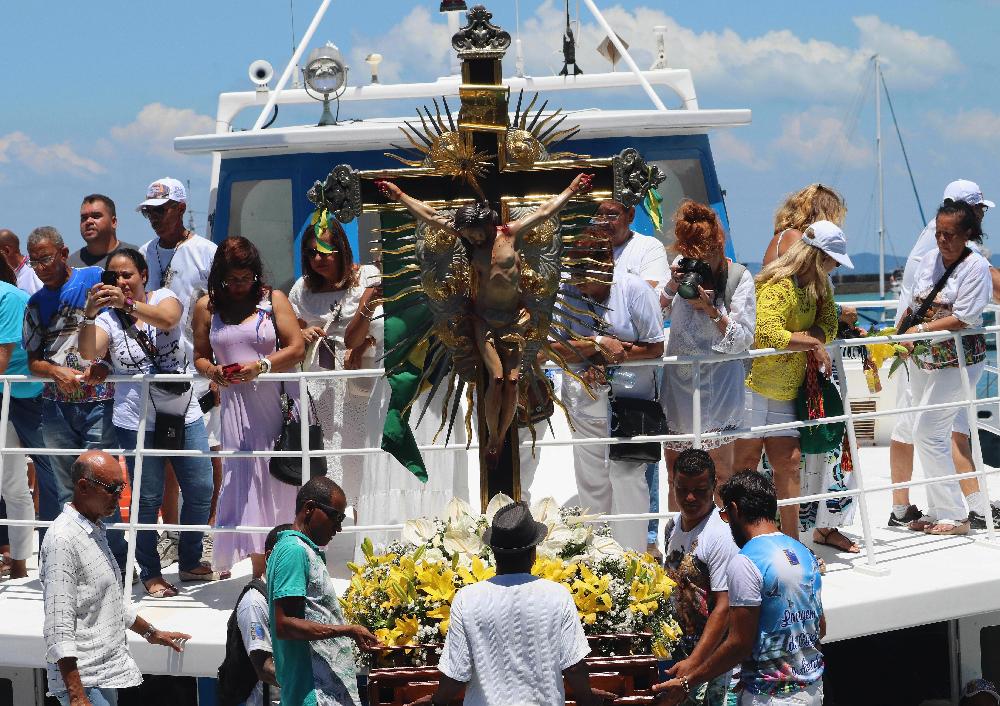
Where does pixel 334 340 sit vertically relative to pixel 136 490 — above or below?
above

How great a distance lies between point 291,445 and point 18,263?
292 centimetres

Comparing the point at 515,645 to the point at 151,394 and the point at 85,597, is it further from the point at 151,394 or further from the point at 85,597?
the point at 151,394

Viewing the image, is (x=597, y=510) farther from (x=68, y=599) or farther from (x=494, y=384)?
(x=68, y=599)

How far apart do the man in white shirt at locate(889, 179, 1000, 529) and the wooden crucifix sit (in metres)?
3.24

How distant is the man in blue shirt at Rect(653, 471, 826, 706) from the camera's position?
4.46 m

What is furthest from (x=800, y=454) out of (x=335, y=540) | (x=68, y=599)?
(x=68, y=599)

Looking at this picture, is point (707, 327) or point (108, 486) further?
point (707, 327)

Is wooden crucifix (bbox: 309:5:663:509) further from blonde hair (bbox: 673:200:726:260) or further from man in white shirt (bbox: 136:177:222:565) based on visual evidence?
man in white shirt (bbox: 136:177:222:565)

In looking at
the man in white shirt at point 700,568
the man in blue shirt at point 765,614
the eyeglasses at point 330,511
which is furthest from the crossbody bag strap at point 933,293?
the eyeglasses at point 330,511

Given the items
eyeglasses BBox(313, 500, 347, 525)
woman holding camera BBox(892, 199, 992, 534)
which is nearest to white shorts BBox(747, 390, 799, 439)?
woman holding camera BBox(892, 199, 992, 534)

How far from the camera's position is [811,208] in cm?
689

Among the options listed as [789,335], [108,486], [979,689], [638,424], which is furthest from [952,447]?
[108,486]

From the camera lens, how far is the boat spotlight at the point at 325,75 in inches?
334

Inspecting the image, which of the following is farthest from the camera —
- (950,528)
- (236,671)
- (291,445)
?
(950,528)
